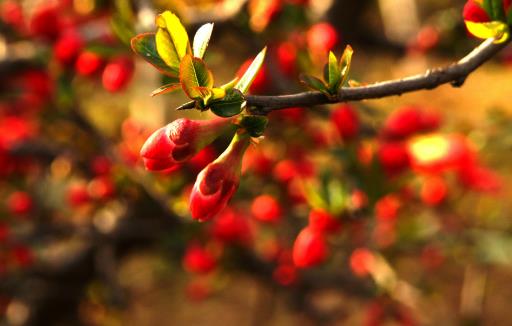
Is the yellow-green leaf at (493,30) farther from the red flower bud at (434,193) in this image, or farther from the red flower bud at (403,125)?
the red flower bud at (434,193)

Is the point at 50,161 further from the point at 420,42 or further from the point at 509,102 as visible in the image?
the point at 509,102

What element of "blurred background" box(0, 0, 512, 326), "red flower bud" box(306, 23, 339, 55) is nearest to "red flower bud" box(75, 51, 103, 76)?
"blurred background" box(0, 0, 512, 326)

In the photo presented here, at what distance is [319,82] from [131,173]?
3.49ft

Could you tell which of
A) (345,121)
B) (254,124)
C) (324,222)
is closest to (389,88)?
(254,124)

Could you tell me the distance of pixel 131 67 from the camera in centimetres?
131

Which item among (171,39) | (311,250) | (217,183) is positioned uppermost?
(171,39)

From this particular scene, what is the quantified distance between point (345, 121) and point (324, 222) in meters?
0.24

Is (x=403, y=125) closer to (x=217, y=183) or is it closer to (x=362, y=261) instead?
(x=362, y=261)

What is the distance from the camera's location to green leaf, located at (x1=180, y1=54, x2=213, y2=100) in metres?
0.48

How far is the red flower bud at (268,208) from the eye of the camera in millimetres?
1567

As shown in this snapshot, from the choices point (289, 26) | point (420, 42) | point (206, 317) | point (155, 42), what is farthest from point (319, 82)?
point (206, 317)

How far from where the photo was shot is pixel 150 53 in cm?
53

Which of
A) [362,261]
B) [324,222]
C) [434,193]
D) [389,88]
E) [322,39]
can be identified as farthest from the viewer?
[434,193]

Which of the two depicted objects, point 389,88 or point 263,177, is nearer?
point 389,88
